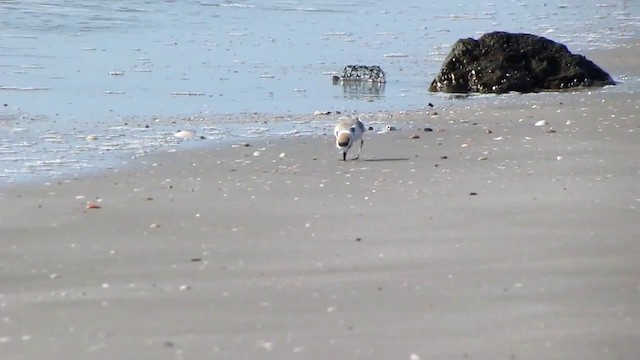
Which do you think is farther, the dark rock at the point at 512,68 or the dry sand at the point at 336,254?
the dark rock at the point at 512,68

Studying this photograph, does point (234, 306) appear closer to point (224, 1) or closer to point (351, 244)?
point (351, 244)

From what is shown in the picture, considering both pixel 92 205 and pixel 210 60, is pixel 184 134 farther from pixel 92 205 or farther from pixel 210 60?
pixel 210 60

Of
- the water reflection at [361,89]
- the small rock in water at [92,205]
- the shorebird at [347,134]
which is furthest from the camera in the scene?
the water reflection at [361,89]

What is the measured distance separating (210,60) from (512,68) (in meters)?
4.34

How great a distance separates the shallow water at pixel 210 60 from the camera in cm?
1106

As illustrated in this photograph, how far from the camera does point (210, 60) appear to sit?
16734 millimetres

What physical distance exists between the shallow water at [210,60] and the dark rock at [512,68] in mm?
570

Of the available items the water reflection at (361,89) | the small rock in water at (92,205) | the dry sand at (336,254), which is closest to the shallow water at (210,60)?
the water reflection at (361,89)

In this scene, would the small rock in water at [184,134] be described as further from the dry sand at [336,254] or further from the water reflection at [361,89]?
the water reflection at [361,89]

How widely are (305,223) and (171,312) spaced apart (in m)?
1.90

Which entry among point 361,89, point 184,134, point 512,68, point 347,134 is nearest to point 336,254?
point 347,134

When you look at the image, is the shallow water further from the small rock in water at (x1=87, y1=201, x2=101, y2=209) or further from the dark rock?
the small rock in water at (x1=87, y1=201, x2=101, y2=209)

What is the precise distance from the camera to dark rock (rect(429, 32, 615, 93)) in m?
14.1

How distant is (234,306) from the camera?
5410mm
